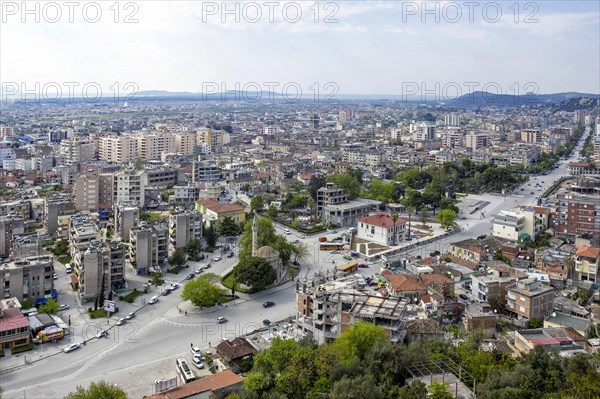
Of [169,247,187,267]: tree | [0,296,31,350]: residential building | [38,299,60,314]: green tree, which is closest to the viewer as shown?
[0,296,31,350]: residential building

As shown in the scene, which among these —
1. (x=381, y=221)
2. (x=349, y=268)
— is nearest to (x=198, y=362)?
(x=349, y=268)

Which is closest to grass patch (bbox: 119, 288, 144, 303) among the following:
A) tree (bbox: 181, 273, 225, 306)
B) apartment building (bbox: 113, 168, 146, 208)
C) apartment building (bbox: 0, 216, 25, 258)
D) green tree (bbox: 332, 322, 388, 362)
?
tree (bbox: 181, 273, 225, 306)

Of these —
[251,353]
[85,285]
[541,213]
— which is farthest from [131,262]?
[541,213]

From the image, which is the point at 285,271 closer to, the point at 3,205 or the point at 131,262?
the point at 131,262

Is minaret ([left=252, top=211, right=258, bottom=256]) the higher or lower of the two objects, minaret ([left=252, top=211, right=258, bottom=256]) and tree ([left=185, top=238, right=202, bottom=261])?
the higher

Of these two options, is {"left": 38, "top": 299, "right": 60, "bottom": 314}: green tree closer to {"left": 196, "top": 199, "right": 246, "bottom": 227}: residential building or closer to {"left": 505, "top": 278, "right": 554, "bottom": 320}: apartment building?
{"left": 196, "top": 199, "right": 246, "bottom": 227}: residential building

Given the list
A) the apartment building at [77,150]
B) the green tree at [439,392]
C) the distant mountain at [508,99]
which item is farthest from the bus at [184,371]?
the distant mountain at [508,99]
